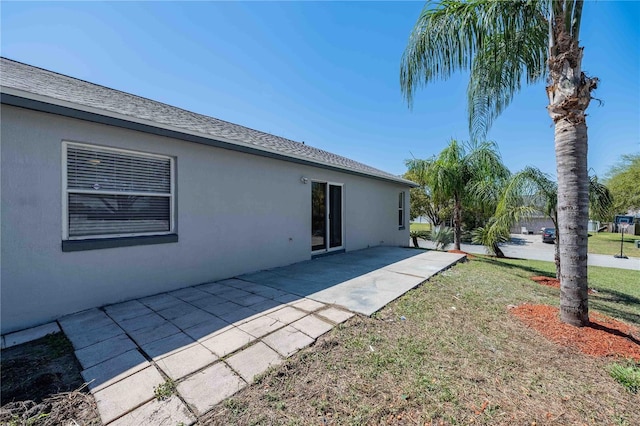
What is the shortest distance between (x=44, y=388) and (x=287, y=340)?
2.27 m

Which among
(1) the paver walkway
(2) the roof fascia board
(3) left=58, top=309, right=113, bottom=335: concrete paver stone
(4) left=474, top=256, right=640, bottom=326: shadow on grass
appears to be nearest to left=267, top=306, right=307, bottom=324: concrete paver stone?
(1) the paver walkway

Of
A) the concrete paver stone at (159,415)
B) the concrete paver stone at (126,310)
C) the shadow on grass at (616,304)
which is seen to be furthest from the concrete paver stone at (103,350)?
the shadow on grass at (616,304)

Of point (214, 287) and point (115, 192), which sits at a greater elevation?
point (115, 192)

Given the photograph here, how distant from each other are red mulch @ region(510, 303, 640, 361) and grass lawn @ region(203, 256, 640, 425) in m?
0.20

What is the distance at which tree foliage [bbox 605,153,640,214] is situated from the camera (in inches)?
768

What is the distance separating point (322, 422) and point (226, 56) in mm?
9861

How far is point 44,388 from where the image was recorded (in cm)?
232

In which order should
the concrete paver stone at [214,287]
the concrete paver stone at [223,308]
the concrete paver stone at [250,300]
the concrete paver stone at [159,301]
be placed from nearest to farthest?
the concrete paver stone at [223,308], the concrete paver stone at [159,301], the concrete paver stone at [250,300], the concrete paver stone at [214,287]

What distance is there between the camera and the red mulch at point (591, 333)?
3.04 metres

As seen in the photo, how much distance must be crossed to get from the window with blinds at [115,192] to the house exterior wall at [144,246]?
0.16 m

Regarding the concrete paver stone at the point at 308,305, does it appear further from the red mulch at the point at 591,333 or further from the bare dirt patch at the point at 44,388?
the red mulch at the point at 591,333

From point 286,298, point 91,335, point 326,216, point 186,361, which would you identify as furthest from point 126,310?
point 326,216

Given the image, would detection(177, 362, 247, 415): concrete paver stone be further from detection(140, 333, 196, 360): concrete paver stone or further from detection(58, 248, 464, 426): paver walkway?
detection(140, 333, 196, 360): concrete paver stone

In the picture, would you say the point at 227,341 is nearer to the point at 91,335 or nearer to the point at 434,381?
the point at 91,335
